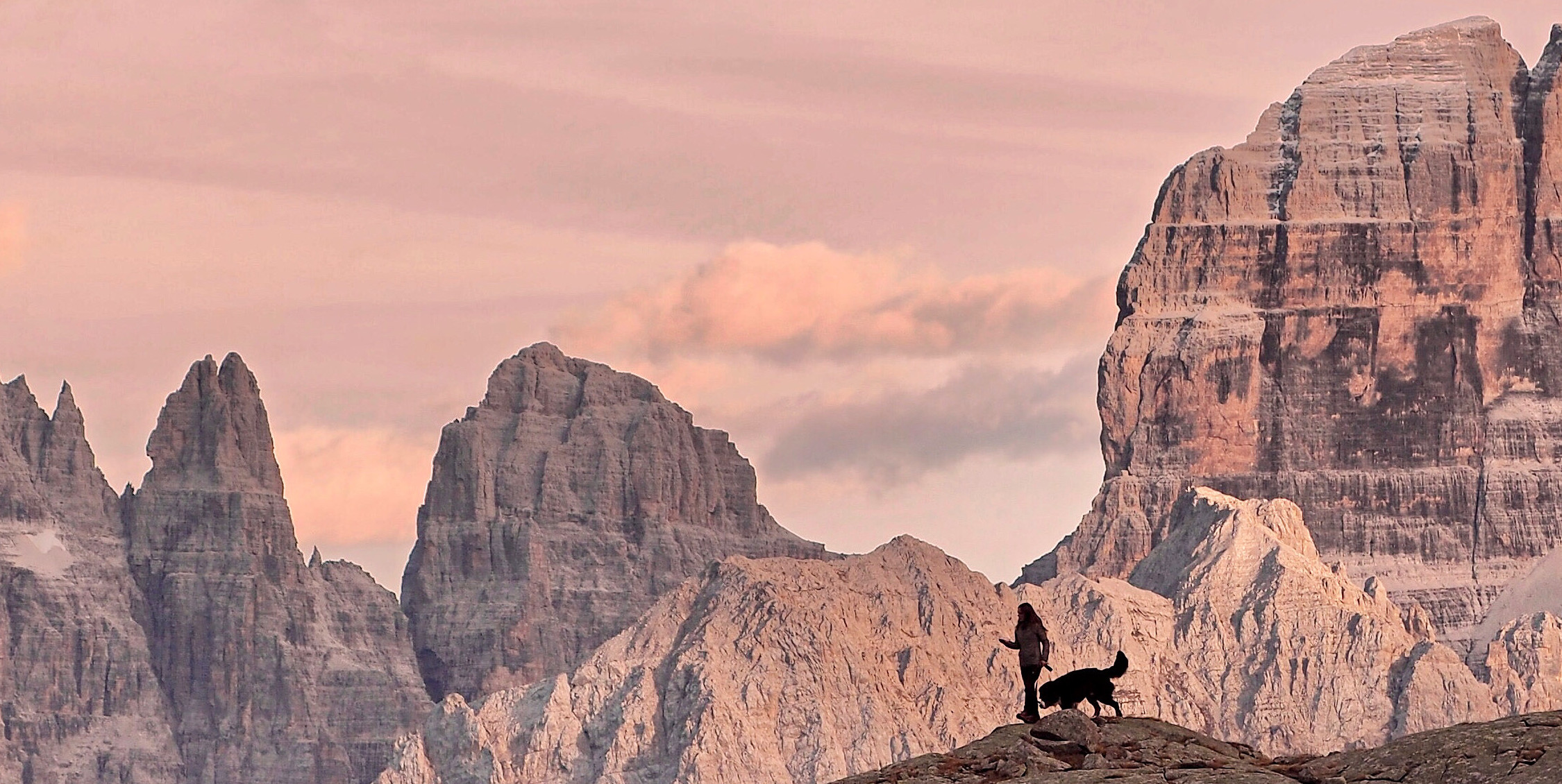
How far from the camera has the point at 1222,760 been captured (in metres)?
67.2

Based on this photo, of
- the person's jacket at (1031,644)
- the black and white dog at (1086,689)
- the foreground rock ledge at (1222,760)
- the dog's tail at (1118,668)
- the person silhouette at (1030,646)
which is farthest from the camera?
the person's jacket at (1031,644)

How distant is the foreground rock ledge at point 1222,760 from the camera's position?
6188 cm

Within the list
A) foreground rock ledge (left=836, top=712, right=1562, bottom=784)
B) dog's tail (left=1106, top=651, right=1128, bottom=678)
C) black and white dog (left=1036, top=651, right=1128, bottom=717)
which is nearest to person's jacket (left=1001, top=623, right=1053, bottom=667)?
black and white dog (left=1036, top=651, right=1128, bottom=717)

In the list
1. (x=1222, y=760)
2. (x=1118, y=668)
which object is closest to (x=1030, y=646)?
(x=1118, y=668)

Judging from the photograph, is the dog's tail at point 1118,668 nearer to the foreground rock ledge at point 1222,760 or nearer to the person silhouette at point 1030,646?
the person silhouette at point 1030,646

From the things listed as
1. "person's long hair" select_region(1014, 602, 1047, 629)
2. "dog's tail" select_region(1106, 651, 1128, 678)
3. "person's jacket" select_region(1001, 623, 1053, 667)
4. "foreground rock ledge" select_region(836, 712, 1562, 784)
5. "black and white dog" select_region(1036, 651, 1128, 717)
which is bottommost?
"foreground rock ledge" select_region(836, 712, 1562, 784)

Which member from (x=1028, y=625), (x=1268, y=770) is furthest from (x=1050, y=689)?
(x=1268, y=770)

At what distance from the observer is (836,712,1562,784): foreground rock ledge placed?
61875 mm

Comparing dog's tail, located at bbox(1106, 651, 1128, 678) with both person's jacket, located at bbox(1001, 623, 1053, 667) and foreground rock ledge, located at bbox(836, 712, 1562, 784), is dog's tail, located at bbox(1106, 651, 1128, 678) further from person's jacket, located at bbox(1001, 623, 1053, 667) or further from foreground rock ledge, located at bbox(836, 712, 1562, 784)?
foreground rock ledge, located at bbox(836, 712, 1562, 784)

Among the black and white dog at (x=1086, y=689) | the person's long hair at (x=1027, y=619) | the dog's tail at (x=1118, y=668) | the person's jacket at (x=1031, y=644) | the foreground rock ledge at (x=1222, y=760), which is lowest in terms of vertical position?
the foreground rock ledge at (x=1222, y=760)

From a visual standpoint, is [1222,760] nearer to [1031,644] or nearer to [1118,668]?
[1118,668]

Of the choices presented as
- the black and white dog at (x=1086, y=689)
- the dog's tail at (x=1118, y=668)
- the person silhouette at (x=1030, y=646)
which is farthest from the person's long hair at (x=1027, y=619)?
the dog's tail at (x=1118, y=668)

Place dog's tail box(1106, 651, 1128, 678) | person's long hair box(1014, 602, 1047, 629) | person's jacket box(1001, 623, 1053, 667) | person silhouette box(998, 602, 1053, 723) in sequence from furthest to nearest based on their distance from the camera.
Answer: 1. person's jacket box(1001, 623, 1053, 667)
2. person's long hair box(1014, 602, 1047, 629)
3. person silhouette box(998, 602, 1053, 723)
4. dog's tail box(1106, 651, 1128, 678)

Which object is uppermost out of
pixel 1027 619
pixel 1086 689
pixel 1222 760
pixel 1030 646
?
pixel 1027 619
